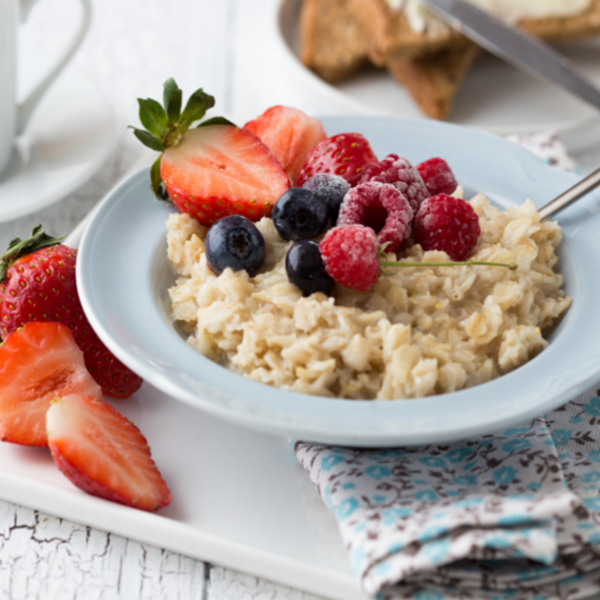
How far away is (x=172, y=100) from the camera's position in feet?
6.01

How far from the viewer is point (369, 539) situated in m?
1.30

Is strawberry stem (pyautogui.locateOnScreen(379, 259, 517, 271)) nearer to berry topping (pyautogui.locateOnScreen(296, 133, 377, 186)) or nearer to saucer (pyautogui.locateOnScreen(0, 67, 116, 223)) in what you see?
berry topping (pyautogui.locateOnScreen(296, 133, 377, 186))

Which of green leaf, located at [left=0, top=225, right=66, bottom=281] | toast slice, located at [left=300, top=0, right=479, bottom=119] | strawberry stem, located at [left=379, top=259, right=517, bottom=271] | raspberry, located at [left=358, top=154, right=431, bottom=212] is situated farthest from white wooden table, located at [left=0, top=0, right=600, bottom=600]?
raspberry, located at [left=358, top=154, right=431, bottom=212]

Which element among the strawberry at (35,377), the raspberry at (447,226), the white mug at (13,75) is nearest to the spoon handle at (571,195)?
the raspberry at (447,226)

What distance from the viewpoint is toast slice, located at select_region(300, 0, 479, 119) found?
3.18m

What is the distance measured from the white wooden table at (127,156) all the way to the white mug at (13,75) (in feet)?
0.98

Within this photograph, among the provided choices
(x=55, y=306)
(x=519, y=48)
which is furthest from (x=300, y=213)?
(x=519, y=48)

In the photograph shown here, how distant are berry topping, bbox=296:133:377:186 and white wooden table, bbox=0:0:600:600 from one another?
1001mm

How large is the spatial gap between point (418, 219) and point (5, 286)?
1.00 meters

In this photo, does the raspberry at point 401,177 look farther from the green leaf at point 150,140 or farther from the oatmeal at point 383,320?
the green leaf at point 150,140

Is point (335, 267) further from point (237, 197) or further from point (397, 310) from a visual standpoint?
point (237, 197)

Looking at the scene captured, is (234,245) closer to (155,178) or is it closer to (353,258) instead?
(353,258)

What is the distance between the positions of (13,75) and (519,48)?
6.34 ft

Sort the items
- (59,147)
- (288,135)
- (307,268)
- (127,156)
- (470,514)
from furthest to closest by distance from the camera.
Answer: (127,156) < (59,147) < (288,135) < (307,268) < (470,514)
